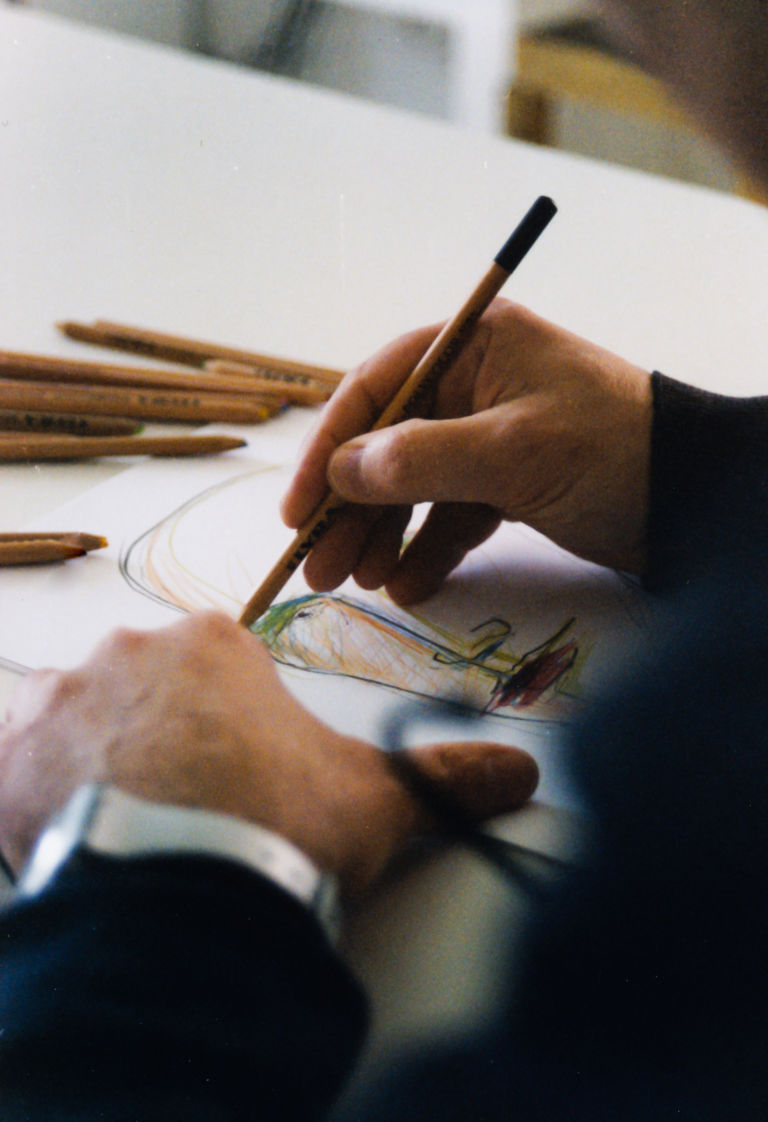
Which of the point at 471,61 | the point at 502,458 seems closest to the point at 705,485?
the point at 502,458

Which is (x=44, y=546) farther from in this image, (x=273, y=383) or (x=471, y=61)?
(x=471, y=61)

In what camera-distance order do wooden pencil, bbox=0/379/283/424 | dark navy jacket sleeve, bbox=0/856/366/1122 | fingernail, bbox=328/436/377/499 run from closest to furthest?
dark navy jacket sleeve, bbox=0/856/366/1122 < fingernail, bbox=328/436/377/499 < wooden pencil, bbox=0/379/283/424

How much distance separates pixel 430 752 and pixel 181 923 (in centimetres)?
9

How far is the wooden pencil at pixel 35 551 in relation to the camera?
350 mm

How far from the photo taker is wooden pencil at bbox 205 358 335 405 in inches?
18.6

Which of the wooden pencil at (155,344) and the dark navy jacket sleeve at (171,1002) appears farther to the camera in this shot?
the wooden pencil at (155,344)

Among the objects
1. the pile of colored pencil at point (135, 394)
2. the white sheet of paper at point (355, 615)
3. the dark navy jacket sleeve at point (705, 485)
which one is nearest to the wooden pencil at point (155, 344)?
the pile of colored pencil at point (135, 394)

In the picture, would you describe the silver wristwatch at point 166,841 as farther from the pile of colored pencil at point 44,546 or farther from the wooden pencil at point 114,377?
the wooden pencil at point 114,377

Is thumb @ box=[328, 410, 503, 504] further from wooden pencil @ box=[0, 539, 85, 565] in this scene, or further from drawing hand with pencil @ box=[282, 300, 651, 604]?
wooden pencil @ box=[0, 539, 85, 565]

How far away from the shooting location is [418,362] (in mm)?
354

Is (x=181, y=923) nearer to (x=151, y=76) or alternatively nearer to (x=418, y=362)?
(x=418, y=362)

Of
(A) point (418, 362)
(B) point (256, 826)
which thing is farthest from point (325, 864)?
(A) point (418, 362)

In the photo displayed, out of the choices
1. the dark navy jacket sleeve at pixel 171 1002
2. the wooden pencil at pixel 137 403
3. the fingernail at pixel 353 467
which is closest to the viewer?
the dark navy jacket sleeve at pixel 171 1002

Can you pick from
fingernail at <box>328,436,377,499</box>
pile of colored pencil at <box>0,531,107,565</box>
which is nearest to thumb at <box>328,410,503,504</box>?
fingernail at <box>328,436,377,499</box>
